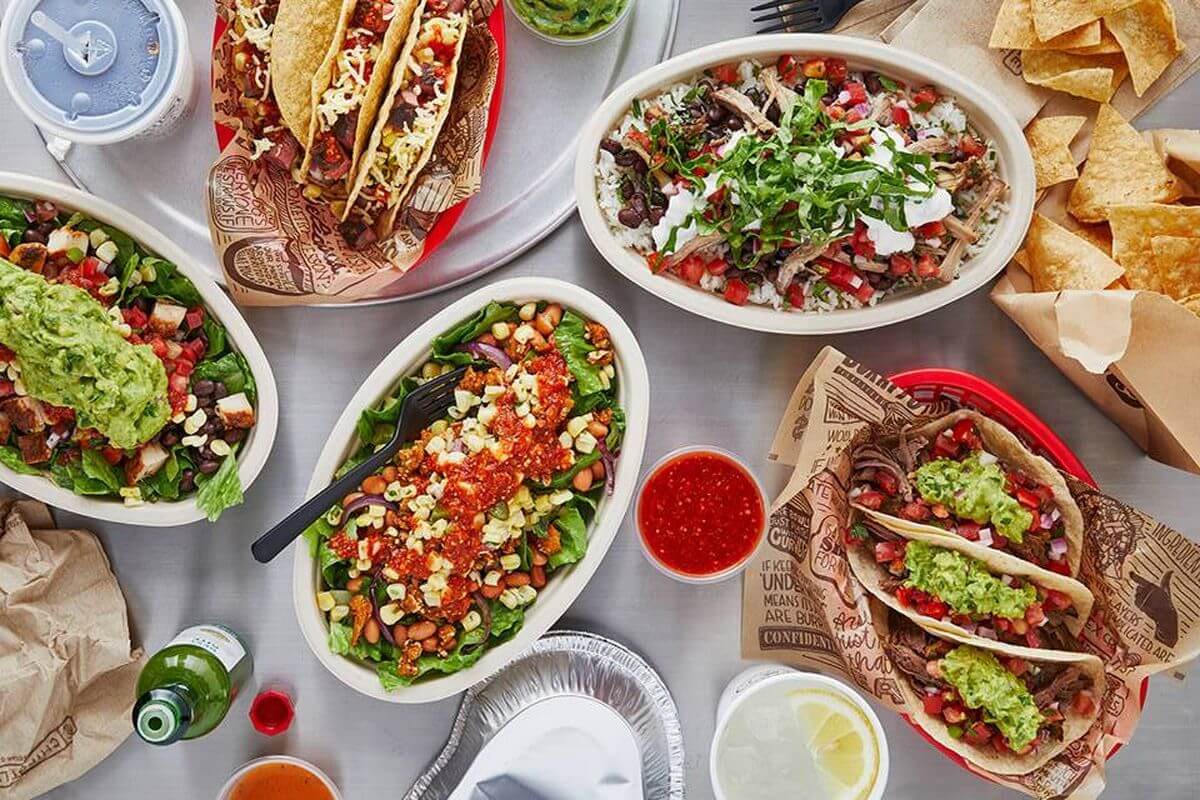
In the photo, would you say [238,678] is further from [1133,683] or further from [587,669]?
[1133,683]

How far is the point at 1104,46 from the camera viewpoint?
2.16 metres

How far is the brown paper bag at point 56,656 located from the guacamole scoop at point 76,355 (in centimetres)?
46

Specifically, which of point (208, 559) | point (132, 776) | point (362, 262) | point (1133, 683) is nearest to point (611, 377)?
point (362, 262)

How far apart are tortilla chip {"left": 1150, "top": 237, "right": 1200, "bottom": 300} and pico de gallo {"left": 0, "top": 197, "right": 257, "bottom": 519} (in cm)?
186

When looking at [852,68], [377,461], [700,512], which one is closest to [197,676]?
[377,461]

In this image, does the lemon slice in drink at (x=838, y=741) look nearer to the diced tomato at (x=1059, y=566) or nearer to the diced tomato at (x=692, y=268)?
the diced tomato at (x=1059, y=566)

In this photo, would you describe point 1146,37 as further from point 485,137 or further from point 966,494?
point 485,137

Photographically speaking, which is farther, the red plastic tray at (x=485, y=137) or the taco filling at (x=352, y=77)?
the red plastic tray at (x=485, y=137)

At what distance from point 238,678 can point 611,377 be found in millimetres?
1066

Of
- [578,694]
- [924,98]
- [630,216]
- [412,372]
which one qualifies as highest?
[924,98]

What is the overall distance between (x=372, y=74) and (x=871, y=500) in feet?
4.23

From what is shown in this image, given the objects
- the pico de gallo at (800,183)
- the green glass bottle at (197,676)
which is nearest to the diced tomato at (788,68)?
the pico de gallo at (800,183)

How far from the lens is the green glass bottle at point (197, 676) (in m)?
2.09

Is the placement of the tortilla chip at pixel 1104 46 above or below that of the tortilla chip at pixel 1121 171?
above
